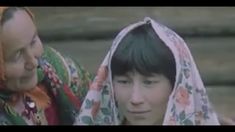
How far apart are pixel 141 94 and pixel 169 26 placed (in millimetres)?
228

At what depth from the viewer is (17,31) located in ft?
6.30

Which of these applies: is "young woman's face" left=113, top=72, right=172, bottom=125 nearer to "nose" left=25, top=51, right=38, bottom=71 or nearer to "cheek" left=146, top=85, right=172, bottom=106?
"cheek" left=146, top=85, right=172, bottom=106

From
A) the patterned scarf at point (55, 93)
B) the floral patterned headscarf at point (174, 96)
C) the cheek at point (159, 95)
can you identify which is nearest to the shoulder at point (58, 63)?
the patterned scarf at point (55, 93)

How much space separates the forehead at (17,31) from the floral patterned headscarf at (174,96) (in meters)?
0.22

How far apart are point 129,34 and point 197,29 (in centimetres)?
24

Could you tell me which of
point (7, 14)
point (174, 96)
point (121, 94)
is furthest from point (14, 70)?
point (174, 96)

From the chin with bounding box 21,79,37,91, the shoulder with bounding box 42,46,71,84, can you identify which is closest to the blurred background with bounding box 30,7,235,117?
the shoulder with bounding box 42,46,71,84

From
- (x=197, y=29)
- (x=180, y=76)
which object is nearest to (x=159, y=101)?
(x=180, y=76)

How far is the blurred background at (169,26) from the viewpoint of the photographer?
2.00 m

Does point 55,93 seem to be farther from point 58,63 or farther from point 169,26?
point 169,26

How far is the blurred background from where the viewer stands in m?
2.00

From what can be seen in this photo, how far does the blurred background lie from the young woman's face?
109 millimetres
